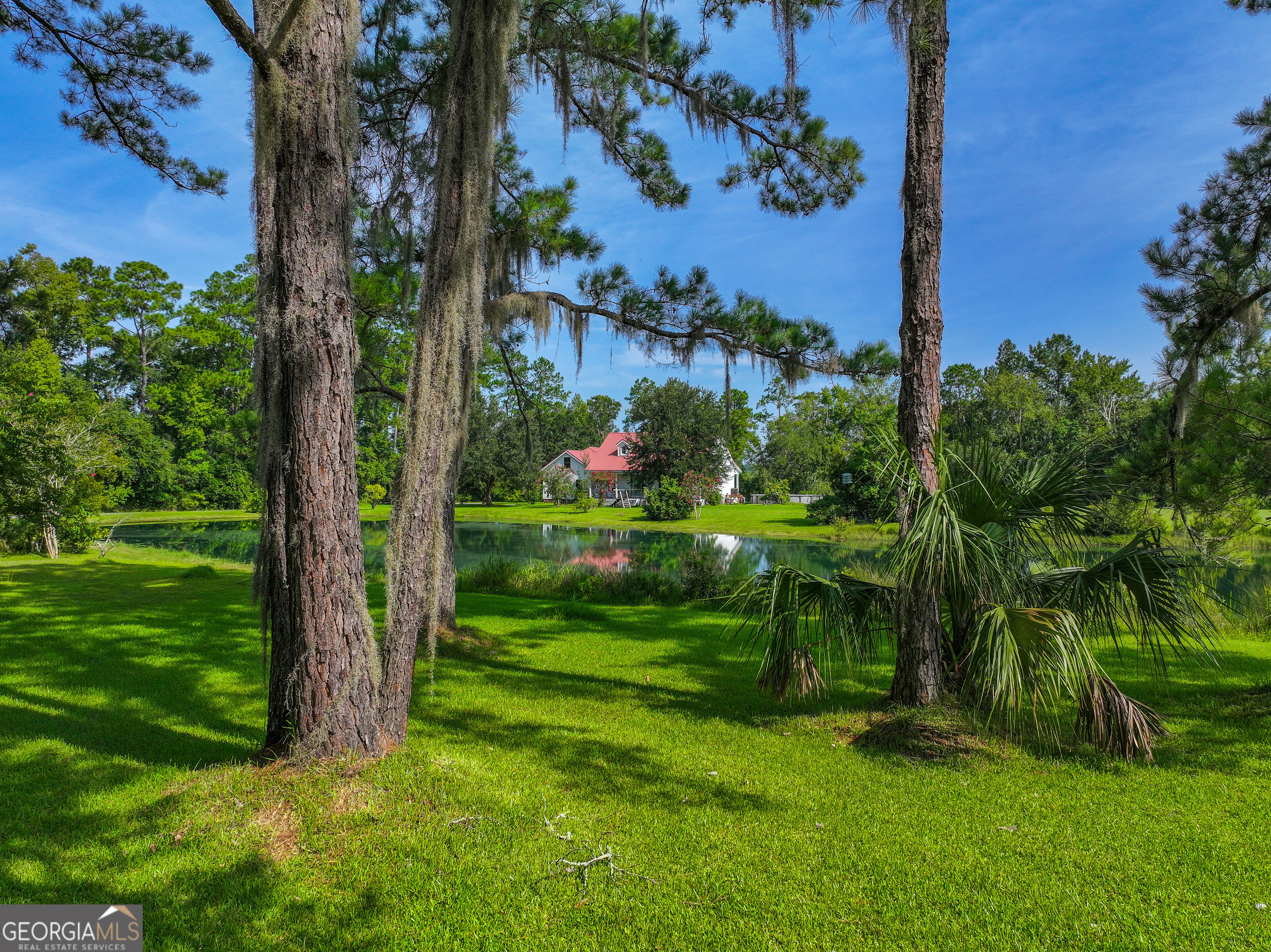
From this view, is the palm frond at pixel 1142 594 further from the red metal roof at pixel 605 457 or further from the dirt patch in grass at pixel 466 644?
the red metal roof at pixel 605 457

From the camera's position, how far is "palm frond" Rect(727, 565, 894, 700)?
16.3ft

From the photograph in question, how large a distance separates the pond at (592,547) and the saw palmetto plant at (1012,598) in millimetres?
8554

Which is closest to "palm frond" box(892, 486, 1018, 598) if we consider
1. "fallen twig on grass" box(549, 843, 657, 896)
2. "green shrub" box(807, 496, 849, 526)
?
"fallen twig on grass" box(549, 843, 657, 896)

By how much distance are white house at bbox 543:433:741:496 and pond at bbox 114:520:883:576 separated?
57.0ft

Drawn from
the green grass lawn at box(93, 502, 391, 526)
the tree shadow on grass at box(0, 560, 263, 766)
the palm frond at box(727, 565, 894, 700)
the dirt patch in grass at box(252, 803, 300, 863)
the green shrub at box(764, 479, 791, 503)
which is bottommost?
the tree shadow on grass at box(0, 560, 263, 766)

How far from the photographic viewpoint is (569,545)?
26312mm

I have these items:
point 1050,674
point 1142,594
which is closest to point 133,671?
point 1050,674

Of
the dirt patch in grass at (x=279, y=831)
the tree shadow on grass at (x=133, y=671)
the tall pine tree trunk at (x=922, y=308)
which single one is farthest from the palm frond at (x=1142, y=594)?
the tree shadow on grass at (x=133, y=671)

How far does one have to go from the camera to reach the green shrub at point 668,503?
40219mm

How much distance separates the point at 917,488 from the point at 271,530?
14.1 feet

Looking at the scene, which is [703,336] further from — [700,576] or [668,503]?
[668,503]

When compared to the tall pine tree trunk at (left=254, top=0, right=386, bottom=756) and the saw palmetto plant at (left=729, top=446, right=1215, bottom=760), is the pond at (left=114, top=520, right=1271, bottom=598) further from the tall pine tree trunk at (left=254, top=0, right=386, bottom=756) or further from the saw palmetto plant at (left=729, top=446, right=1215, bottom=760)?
the tall pine tree trunk at (left=254, top=0, right=386, bottom=756)

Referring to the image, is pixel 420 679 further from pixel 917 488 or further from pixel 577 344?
pixel 917 488

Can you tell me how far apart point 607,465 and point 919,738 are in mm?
50367
